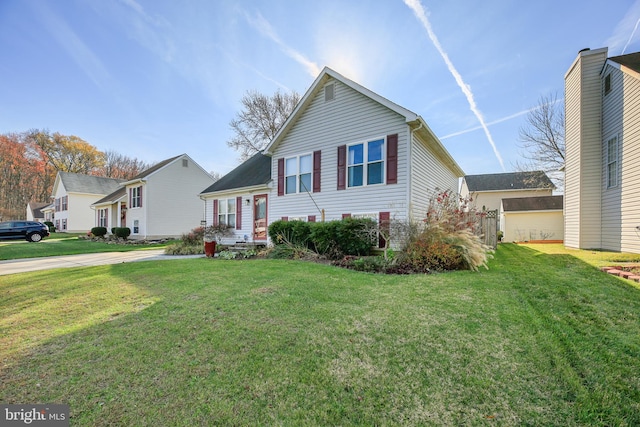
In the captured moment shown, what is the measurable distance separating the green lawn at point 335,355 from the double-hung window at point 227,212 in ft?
34.2

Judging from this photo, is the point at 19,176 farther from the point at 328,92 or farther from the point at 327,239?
the point at 327,239

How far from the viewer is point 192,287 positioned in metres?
5.26

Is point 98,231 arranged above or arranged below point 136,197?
below

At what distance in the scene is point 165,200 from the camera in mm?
21000

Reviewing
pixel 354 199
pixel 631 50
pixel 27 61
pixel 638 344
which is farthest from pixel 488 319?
pixel 27 61

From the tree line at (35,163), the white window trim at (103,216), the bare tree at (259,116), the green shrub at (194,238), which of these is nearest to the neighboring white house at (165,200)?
the white window trim at (103,216)

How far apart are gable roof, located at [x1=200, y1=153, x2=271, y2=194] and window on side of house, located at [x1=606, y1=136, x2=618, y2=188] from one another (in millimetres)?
13450

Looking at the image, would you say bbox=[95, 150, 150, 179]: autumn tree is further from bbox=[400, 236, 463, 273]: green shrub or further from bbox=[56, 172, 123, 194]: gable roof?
bbox=[400, 236, 463, 273]: green shrub

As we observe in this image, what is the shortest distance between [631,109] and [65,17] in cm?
1752

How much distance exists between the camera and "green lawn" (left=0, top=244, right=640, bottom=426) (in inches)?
76.7

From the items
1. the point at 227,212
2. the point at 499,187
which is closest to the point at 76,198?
the point at 227,212

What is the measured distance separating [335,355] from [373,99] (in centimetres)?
928

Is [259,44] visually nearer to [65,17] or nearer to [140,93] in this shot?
[65,17]

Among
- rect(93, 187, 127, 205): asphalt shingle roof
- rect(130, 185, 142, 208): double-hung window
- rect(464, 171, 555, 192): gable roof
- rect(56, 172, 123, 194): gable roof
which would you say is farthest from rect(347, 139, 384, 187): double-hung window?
rect(56, 172, 123, 194): gable roof
